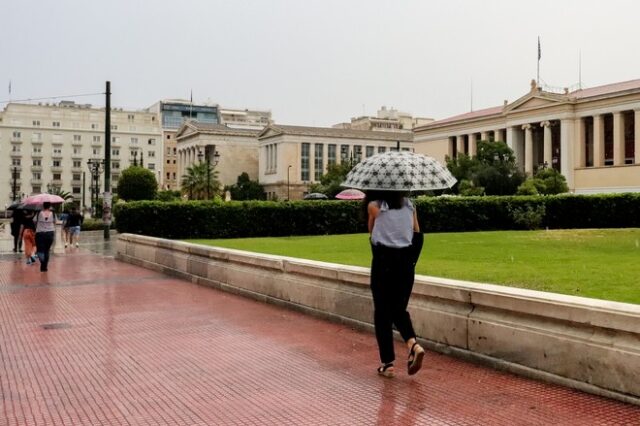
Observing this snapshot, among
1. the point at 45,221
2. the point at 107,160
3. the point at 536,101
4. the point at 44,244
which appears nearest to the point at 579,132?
the point at 536,101

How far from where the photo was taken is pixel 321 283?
9039 millimetres

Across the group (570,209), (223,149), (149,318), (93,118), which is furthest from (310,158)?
(149,318)

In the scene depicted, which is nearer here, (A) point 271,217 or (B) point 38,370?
(B) point 38,370

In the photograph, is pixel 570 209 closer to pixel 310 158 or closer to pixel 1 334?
pixel 1 334

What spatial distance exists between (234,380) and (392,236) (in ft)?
6.40

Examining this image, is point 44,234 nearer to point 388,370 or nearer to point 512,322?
point 388,370

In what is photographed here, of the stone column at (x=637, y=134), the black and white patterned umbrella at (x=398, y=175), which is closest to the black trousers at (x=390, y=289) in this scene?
the black and white patterned umbrella at (x=398, y=175)

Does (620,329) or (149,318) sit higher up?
(620,329)

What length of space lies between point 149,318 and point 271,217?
20.9 meters

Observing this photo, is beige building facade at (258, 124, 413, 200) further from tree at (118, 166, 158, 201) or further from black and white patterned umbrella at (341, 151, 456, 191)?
black and white patterned umbrella at (341, 151, 456, 191)

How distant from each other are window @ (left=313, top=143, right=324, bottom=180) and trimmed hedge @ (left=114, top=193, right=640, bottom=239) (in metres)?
79.2

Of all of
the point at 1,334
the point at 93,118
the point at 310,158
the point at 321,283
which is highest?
the point at 93,118

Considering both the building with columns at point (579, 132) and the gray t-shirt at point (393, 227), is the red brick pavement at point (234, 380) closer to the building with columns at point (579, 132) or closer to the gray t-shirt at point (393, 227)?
the gray t-shirt at point (393, 227)

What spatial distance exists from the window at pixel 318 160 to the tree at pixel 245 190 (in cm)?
1070
